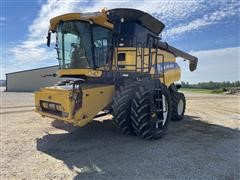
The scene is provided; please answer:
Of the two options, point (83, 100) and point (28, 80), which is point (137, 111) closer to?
point (83, 100)

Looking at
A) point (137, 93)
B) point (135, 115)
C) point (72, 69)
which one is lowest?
point (135, 115)

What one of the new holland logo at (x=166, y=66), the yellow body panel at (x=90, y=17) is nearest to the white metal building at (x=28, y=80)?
the new holland logo at (x=166, y=66)

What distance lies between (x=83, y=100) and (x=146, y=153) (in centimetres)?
184

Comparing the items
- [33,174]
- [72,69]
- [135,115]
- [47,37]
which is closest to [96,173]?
[33,174]

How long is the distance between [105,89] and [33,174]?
280 cm

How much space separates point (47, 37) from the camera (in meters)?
7.81

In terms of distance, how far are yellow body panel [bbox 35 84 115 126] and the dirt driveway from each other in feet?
2.29

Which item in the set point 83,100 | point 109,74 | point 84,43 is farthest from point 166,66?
point 83,100

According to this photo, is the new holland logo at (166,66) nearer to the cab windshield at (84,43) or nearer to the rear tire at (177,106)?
the rear tire at (177,106)

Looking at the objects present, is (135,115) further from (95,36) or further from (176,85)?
(176,85)

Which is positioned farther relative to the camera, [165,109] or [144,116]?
[165,109]

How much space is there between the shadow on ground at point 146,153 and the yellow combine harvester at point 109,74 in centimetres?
59

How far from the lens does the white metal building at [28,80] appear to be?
116 ft

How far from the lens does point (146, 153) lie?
558cm
